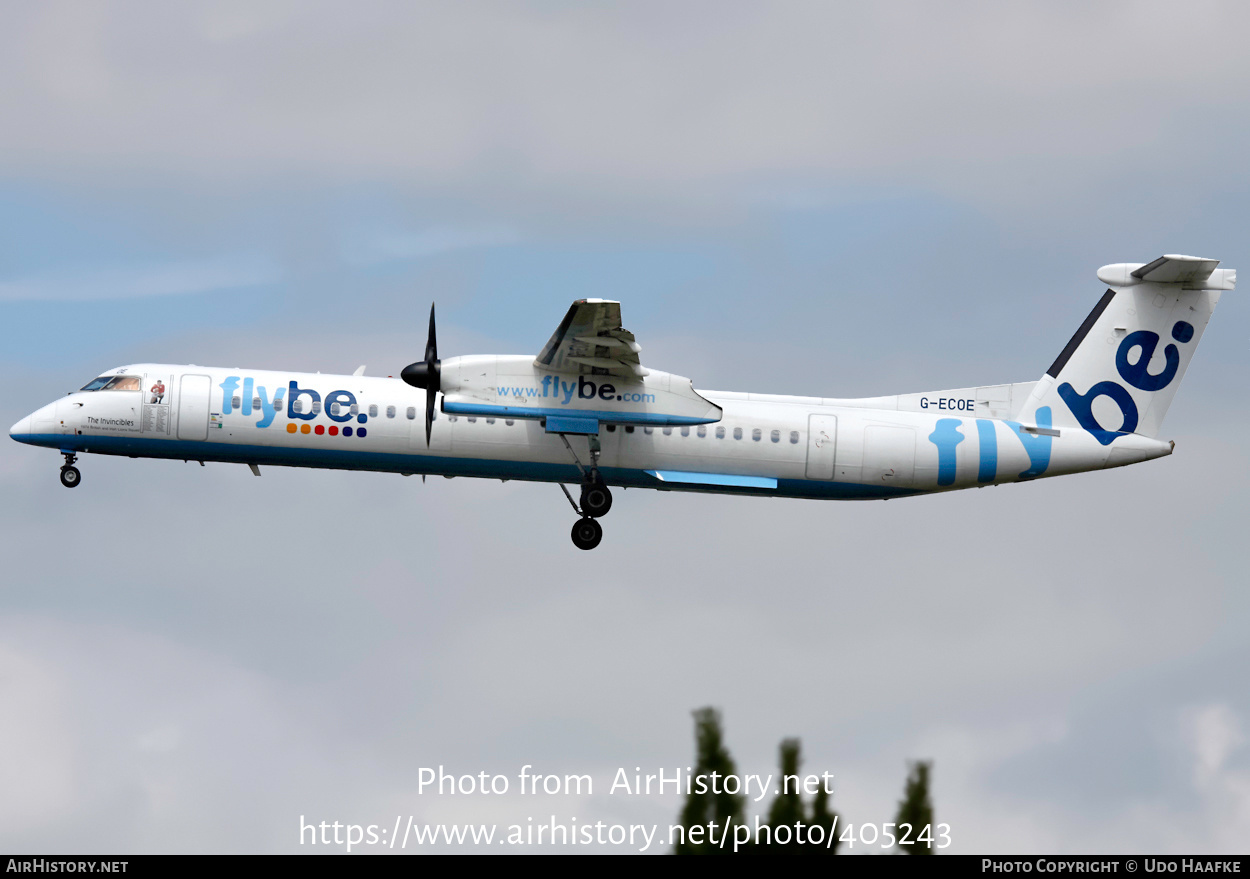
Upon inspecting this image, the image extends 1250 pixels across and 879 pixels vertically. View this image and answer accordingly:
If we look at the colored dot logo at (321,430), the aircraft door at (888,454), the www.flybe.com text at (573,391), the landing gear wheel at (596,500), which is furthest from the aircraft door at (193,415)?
the aircraft door at (888,454)

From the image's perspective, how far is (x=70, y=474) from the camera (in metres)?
31.1

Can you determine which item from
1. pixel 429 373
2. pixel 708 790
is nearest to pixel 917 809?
pixel 708 790

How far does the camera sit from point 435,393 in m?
29.5

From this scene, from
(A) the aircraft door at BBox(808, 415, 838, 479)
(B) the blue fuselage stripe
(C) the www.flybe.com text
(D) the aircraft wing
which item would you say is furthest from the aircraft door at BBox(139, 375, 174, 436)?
(A) the aircraft door at BBox(808, 415, 838, 479)

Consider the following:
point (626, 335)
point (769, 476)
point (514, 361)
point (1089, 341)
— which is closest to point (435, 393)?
point (514, 361)

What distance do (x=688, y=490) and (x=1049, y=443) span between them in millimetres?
7443

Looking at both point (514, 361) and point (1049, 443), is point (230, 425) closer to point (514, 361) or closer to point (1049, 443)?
point (514, 361)

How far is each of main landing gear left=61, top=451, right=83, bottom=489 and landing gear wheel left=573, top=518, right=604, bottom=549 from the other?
10.1 meters

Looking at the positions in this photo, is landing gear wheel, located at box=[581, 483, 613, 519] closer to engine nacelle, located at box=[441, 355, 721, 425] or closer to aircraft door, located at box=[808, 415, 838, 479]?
engine nacelle, located at box=[441, 355, 721, 425]

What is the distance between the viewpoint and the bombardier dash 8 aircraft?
97.6 ft

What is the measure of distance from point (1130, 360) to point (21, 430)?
22.7 meters

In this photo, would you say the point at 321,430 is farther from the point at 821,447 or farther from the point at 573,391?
the point at 821,447

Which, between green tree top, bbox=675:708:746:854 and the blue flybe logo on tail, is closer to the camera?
green tree top, bbox=675:708:746:854
